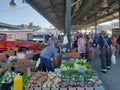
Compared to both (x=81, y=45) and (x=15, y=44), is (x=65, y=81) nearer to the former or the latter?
(x=81, y=45)

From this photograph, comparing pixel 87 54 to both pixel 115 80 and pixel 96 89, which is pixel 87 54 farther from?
pixel 96 89

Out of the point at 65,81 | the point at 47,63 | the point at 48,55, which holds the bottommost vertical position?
the point at 65,81

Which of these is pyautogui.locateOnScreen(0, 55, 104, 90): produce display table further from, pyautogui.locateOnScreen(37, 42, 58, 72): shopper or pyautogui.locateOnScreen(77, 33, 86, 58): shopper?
pyautogui.locateOnScreen(77, 33, 86, 58): shopper

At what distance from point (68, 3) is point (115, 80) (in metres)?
5.24

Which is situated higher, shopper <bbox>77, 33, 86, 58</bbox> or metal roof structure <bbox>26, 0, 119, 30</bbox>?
metal roof structure <bbox>26, 0, 119, 30</bbox>

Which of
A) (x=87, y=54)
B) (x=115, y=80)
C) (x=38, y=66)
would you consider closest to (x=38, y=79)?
(x=38, y=66)

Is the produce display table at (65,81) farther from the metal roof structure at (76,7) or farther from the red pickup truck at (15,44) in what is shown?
the red pickup truck at (15,44)

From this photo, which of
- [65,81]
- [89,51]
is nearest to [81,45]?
[89,51]

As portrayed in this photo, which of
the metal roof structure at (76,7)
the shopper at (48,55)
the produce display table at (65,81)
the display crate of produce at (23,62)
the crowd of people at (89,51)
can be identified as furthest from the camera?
the metal roof structure at (76,7)

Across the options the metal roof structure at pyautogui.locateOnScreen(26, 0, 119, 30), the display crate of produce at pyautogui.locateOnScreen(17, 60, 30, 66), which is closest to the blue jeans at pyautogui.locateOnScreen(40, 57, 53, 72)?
the display crate of produce at pyautogui.locateOnScreen(17, 60, 30, 66)

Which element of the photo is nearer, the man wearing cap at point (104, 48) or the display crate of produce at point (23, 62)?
the display crate of produce at point (23, 62)

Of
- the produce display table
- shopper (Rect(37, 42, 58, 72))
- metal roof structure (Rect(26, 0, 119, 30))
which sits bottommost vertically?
the produce display table

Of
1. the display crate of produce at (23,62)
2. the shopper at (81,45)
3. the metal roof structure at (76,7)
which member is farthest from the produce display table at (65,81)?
the shopper at (81,45)

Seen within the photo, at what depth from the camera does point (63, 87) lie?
641 centimetres
